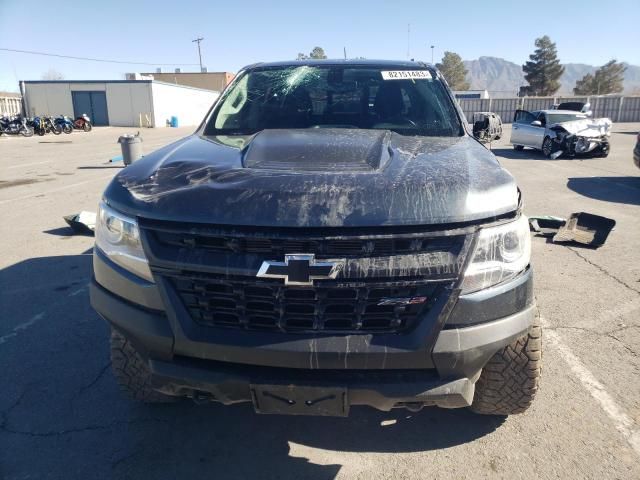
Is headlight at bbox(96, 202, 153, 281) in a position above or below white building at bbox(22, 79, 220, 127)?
below

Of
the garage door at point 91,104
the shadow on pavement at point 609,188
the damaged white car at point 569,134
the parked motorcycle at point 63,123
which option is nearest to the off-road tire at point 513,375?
the shadow on pavement at point 609,188

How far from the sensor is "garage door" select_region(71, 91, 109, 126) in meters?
37.8

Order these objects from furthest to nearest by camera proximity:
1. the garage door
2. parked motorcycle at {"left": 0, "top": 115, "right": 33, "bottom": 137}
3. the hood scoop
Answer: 1. the garage door
2. parked motorcycle at {"left": 0, "top": 115, "right": 33, "bottom": 137}
3. the hood scoop

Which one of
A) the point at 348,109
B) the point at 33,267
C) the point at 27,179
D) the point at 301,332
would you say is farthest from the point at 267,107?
the point at 27,179

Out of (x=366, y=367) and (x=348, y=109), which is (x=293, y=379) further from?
(x=348, y=109)

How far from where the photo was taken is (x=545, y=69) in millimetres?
72312

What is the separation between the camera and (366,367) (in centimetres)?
183

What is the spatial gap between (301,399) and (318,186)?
836 mm

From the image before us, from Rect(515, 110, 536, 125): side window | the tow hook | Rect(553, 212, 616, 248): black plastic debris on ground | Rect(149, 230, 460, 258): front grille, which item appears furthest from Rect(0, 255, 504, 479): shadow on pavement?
Rect(515, 110, 536, 125): side window

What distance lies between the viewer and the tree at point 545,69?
237 feet

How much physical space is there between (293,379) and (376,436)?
88 cm

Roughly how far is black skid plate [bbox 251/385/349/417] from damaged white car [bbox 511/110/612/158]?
50.8 ft

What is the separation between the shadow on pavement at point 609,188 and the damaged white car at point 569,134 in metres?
3.80

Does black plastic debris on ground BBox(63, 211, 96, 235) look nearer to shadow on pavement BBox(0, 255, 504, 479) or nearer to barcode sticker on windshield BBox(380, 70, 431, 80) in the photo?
shadow on pavement BBox(0, 255, 504, 479)
